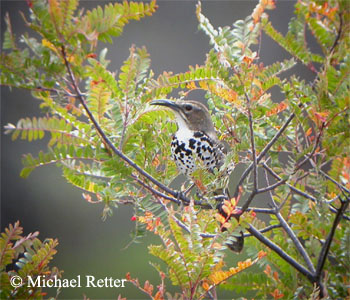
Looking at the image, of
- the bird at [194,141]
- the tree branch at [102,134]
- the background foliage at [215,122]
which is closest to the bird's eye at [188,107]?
the bird at [194,141]

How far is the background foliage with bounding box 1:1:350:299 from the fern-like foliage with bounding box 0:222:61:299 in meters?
0.22

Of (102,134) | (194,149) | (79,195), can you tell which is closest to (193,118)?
(194,149)

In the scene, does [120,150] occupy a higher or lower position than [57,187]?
lower

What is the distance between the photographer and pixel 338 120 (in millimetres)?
1729

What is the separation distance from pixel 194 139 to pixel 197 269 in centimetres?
127

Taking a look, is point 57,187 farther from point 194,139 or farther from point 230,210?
point 230,210

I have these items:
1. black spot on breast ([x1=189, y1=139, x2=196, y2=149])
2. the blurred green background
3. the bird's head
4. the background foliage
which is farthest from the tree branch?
the blurred green background

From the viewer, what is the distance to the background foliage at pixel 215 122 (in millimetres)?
1493

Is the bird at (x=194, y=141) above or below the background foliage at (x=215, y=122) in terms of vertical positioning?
above

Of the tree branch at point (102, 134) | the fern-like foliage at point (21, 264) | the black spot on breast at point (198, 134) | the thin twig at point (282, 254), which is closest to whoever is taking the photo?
the tree branch at point (102, 134)

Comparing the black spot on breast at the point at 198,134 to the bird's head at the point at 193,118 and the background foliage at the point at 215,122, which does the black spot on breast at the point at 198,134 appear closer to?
the bird's head at the point at 193,118

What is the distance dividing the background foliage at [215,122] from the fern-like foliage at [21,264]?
22 cm

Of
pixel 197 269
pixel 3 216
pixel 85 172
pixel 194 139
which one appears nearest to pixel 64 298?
pixel 3 216

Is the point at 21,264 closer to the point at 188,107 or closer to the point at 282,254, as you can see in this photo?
the point at 282,254
